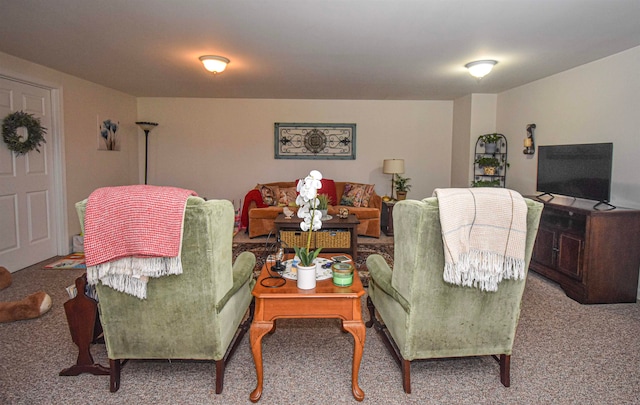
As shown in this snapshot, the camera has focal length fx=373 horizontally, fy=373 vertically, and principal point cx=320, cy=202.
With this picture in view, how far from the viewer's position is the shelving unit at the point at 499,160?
17.9 ft

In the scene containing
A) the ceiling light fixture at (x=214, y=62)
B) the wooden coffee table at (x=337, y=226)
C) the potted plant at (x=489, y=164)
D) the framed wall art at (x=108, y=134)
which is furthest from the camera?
the potted plant at (x=489, y=164)

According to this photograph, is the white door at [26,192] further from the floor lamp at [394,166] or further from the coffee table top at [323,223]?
the floor lamp at [394,166]

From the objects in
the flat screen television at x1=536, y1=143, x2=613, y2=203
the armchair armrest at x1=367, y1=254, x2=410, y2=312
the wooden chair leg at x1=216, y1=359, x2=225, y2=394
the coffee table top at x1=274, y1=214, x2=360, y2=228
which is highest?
the flat screen television at x1=536, y1=143, x2=613, y2=203

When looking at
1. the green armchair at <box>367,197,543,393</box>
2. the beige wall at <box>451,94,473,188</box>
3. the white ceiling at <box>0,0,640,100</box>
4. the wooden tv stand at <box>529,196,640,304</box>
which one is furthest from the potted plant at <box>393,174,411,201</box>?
the green armchair at <box>367,197,543,393</box>

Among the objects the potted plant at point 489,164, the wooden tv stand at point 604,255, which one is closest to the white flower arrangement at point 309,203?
the wooden tv stand at point 604,255

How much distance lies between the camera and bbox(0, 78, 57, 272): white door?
3740 millimetres

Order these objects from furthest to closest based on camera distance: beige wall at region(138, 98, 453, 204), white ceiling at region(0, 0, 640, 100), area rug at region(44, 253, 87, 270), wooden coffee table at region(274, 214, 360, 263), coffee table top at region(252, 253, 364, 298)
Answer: beige wall at region(138, 98, 453, 204), wooden coffee table at region(274, 214, 360, 263), area rug at region(44, 253, 87, 270), white ceiling at region(0, 0, 640, 100), coffee table top at region(252, 253, 364, 298)

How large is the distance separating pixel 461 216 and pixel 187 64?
11.3 ft

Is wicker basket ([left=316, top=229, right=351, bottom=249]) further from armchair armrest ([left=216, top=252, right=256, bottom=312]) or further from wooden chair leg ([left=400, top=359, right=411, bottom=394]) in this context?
wooden chair leg ([left=400, top=359, right=411, bottom=394])

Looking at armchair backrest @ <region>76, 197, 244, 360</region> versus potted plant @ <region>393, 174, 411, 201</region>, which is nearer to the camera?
armchair backrest @ <region>76, 197, 244, 360</region>

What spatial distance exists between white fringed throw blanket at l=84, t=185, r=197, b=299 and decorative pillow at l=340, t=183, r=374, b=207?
429 cm

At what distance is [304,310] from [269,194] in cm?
400

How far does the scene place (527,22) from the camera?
8.88 ft

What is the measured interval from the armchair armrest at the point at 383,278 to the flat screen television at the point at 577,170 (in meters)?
2.39
